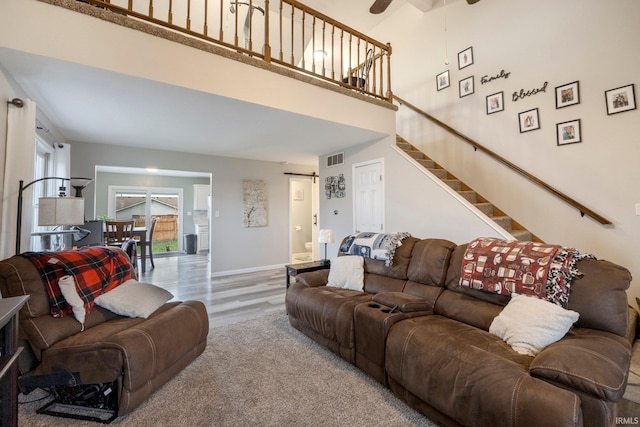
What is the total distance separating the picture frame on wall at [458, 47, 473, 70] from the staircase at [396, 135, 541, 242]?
1.44 m

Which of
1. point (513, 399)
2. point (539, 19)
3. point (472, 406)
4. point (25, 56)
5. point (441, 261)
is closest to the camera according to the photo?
point (513, 399)

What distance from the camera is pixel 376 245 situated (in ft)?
9.75

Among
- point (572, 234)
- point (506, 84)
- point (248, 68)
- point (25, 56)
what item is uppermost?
point (506, 84)

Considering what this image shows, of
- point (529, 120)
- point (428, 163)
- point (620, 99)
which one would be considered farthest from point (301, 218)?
point (620, 99)

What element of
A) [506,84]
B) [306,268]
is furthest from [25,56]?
[506,84]

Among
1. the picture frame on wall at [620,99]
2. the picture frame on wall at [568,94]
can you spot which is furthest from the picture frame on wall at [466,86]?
the picture frame on wall at [620,99]

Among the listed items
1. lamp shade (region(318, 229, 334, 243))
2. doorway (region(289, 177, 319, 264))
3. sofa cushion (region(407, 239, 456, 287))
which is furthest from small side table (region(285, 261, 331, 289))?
doorway (region(289, 177, 319, 264))

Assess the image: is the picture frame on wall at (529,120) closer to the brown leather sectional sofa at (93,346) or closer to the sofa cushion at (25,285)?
the brown leather sectional sofa at (93,346)

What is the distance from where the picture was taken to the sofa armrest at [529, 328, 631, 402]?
113cm

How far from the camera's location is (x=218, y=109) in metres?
3.08

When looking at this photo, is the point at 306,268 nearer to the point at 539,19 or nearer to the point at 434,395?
the point at 434,395

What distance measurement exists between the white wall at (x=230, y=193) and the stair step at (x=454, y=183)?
343 centimetres

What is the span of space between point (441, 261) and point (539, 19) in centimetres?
355

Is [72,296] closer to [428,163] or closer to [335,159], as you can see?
[335,159]
